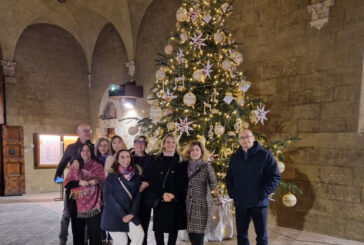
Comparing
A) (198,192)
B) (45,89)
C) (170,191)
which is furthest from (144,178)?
(45,89)

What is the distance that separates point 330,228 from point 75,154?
3.89m

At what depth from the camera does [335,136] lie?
411 centimetres

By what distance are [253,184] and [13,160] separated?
317 inches

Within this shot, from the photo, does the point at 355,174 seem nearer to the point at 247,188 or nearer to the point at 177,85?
the point at 247,188

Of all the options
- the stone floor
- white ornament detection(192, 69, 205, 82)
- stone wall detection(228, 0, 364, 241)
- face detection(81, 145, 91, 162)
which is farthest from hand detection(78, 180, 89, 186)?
stone wall detection(228, 0, 364, 241)

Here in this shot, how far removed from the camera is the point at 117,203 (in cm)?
261

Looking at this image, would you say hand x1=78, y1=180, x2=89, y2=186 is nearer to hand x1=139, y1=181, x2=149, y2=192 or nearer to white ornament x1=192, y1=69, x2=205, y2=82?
hand x1=139, y1=181, x2=149, y2=192

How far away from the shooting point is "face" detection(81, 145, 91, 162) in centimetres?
300

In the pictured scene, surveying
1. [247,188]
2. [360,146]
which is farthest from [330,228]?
[247,188]

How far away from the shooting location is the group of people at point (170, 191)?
265 centimetres

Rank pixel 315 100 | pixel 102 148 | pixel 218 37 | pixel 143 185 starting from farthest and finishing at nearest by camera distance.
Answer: pixel 315 100 < pixel 218 37 < pixel 102 148 < pixel 143 185

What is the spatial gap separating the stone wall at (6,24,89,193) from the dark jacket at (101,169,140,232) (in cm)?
723

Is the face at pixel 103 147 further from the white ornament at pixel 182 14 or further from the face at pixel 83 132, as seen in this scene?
the white ornament at pixel 182 14

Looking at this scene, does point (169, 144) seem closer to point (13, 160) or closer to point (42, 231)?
point (42, 231)
